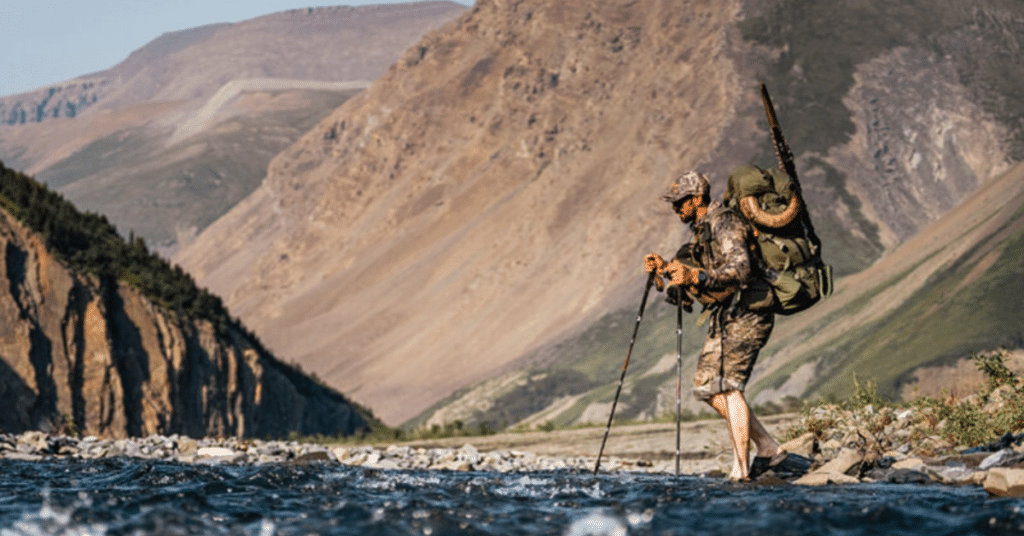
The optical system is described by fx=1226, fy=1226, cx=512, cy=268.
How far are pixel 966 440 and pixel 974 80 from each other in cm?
13449

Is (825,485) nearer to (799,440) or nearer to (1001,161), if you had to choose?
(799,440)

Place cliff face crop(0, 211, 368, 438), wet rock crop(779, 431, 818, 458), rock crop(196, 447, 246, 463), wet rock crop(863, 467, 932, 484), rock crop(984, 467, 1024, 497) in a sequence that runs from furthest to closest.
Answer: cliff face crop(0, 211, 368, 438) → rock crop(196, 447, 246, 463) → wet rock crop(779, 431, 818, 458) → wet rock crop(863, 467, 932, 484) → rock crop(984, 467, 1024, 497)

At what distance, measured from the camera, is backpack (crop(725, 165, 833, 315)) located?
40.9ft

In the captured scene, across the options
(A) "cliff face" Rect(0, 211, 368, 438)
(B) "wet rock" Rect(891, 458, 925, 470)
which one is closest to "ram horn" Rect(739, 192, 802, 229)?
(B) "wet rock" Rect(891, 458, 925, 470)

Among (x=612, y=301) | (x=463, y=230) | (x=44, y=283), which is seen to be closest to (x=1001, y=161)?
(x=612, y=301)

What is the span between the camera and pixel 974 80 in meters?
140

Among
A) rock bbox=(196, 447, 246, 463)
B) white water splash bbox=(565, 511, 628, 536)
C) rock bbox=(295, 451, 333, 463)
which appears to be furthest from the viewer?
rock bbox=(295, 451, 333, 463)

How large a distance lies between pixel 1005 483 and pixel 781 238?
3.45 m

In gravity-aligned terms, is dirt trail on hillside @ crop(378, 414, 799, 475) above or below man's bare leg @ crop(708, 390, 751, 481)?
below

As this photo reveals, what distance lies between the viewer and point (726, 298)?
41.8 ft

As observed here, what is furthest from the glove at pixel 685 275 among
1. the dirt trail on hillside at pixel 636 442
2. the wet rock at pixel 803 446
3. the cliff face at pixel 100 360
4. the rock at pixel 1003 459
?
the cliff face at pixel 100 360

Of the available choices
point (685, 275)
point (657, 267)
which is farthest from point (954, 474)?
point (657, 267)

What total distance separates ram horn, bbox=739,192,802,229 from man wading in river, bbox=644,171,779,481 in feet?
0.53

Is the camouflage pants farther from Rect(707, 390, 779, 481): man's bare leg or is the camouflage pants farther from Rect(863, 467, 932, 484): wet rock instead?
Rect(863, 467, 932, 484): wet rock
